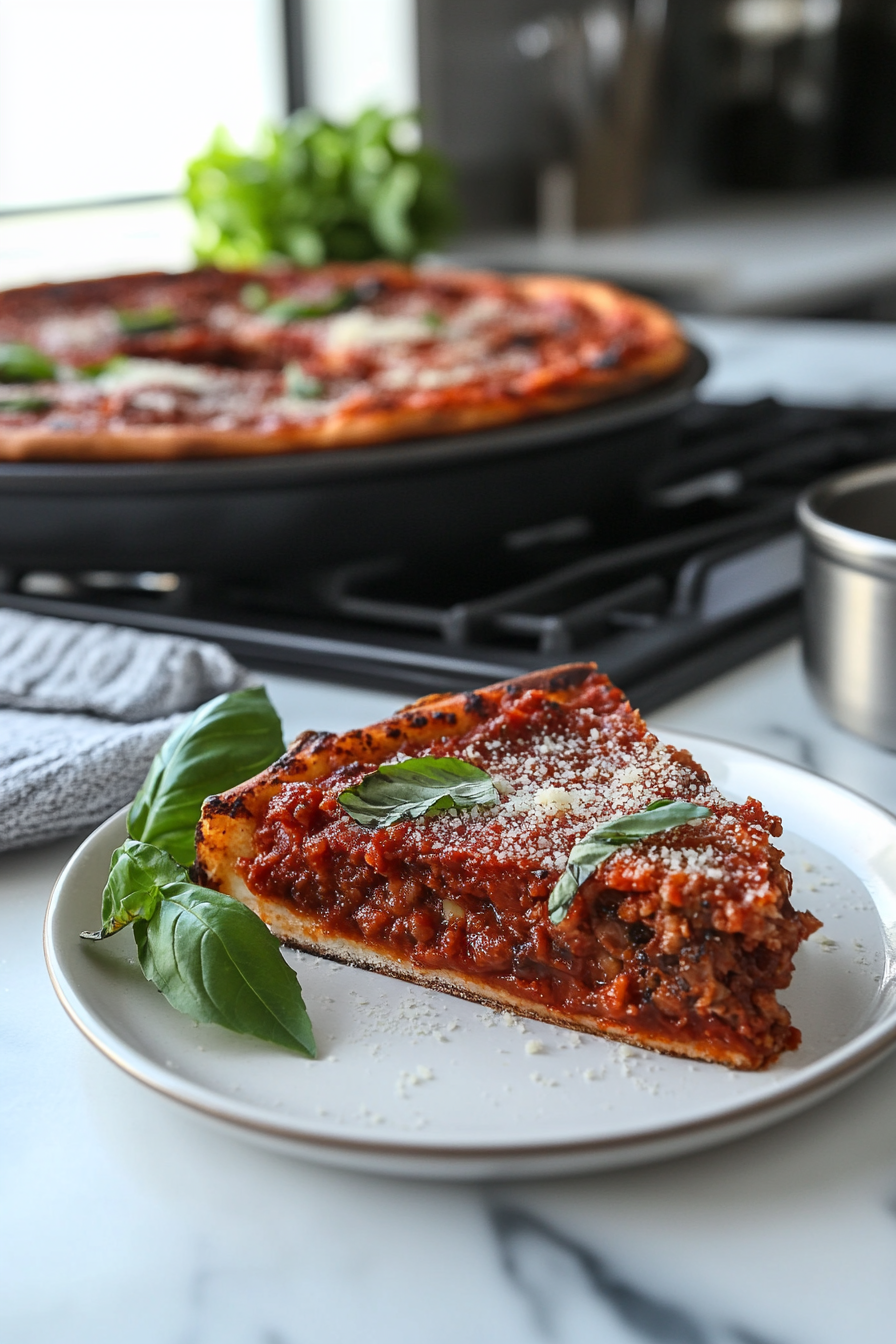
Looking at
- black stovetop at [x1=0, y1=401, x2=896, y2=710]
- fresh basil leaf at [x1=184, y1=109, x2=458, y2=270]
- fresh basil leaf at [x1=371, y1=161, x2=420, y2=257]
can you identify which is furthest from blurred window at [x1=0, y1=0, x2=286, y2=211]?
black stovetop at [x1=0, y1=401, x2=896, y2=710]

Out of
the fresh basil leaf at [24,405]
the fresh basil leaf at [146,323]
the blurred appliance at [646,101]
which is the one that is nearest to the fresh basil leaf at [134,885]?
the fresh basil leaf at [24,405]

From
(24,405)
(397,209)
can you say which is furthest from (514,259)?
(24,405)

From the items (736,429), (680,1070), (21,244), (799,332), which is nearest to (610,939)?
(680,1070)

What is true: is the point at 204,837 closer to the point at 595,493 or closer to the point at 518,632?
the point at 518,632

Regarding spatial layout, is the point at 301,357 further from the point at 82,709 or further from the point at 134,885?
the point at 134,885

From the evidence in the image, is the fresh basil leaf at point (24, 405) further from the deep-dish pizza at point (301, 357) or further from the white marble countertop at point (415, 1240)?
the white marble countertop at point (415, 1240)
